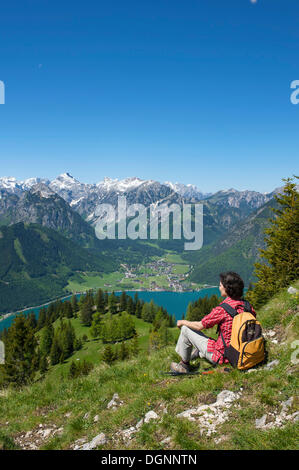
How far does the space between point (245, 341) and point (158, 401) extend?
3199 millimetres

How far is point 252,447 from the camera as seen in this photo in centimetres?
544

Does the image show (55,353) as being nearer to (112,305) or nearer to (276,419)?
(112,305)

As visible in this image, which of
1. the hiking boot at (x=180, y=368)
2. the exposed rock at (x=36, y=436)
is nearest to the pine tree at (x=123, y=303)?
the hiking boot at (x=180, y=368)

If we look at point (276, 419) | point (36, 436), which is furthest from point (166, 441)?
point (36, 436)

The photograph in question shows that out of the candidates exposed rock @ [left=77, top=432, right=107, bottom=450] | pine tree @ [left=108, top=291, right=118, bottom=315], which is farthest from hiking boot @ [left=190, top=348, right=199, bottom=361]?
pine tree @ [left=108, top=291, right=118, bottom=315]

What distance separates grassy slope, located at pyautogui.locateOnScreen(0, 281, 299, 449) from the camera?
19.9 ft

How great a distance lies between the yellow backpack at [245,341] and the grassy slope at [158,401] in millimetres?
352

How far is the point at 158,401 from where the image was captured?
8.00m

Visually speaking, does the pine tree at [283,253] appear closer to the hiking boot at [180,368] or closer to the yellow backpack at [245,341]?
the hiking boot at [180,368]

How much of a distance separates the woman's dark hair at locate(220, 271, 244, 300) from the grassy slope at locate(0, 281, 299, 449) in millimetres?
2334

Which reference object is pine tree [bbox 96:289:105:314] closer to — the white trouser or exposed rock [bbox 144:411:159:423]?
the white trouser

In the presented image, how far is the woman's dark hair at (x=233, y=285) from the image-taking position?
8695 millimetres
